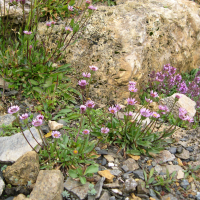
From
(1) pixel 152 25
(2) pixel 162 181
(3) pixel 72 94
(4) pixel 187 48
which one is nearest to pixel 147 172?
(2) pixel 162 181

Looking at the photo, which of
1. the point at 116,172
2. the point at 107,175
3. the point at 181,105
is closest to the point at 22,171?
the point at 107,175

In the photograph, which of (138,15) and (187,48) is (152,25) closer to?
(138,15)

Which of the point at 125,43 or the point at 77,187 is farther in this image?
the point at 125,43

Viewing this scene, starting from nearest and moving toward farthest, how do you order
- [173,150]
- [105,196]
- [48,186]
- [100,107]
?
1. [48,186]
2. [105,196]
3. [173,150]
4. [100,107]

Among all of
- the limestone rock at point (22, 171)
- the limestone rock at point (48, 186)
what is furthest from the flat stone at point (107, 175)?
the limestone rock at point (22, 171)

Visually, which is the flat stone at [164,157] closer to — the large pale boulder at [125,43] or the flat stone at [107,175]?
the flat stone at [107,175]

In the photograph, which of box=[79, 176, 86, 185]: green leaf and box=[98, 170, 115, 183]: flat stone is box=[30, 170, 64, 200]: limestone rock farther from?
box=[98, 170, 115, 183]: flat stone

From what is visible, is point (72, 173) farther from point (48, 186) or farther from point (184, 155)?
point (184, 155)
